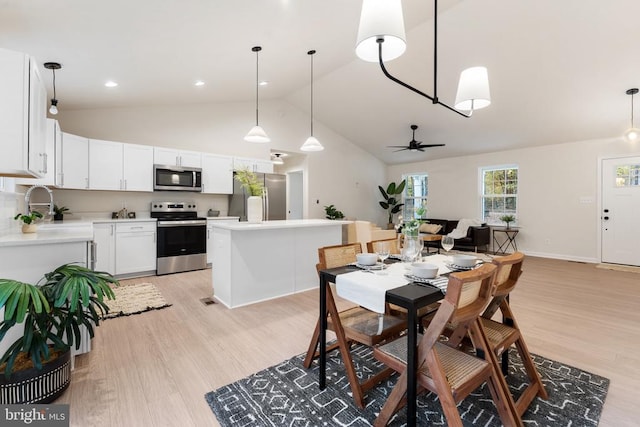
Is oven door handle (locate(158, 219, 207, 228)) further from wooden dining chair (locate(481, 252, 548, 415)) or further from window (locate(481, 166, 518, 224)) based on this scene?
window (locate(481, 166, 518, 224))

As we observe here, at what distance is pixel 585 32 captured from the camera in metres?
3.77

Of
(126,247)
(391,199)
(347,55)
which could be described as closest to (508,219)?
(391,199)

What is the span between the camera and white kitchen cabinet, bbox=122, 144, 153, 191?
15.6 feet

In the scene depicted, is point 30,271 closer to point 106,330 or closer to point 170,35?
point 106,330

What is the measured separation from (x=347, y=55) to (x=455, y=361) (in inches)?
186

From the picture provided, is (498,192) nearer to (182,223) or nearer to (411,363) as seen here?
(182,223)

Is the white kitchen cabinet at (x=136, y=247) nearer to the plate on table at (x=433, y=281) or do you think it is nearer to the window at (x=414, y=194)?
the plate on table at (x=433, y=281)

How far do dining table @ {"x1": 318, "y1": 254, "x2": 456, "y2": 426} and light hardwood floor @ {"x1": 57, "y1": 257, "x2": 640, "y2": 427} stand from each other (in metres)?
0.79

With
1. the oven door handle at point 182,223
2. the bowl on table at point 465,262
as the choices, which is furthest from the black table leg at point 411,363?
the oven door handle at point 182,223

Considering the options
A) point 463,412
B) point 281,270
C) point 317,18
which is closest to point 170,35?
point 317,18

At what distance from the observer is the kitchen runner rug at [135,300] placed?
10.6ft

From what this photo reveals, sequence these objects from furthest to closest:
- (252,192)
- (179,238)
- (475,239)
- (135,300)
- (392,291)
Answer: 1. (475,239)
2. (179,238)
3. (252,192)
4. (135,300)
5. (392,291)

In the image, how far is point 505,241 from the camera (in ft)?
23.6

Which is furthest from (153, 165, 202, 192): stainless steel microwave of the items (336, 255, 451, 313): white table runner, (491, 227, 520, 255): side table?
(491, 227, 520, 255): side table
